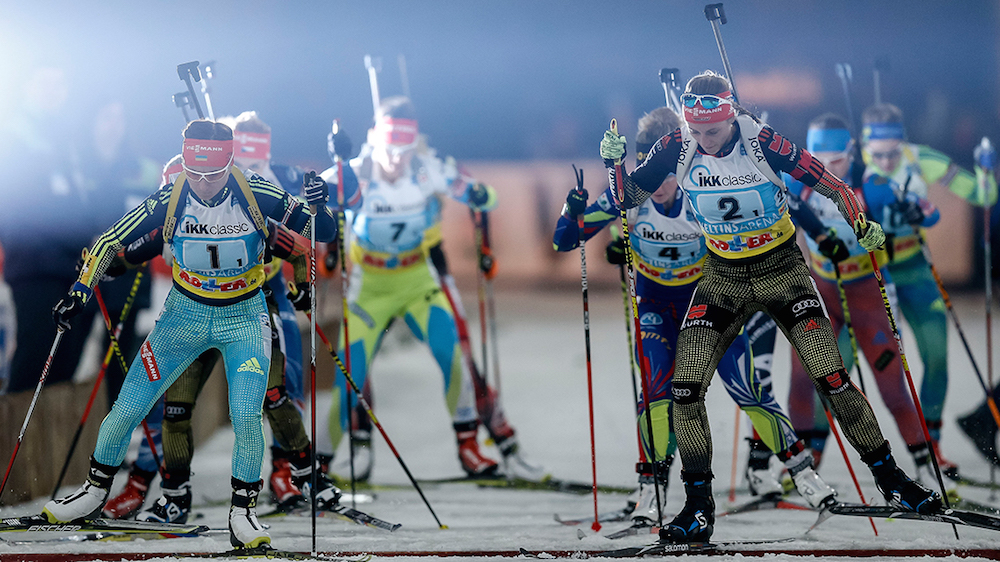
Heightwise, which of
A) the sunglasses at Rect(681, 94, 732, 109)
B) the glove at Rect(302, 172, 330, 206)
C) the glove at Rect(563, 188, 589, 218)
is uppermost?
the sunglasses at Rect(681, 94, 732, 109)

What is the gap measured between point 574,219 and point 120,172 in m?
2.90

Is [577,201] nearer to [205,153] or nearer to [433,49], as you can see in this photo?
[205,153]

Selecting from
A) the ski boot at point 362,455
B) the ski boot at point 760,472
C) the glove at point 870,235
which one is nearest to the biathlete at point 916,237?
the ski boot at point 760,472

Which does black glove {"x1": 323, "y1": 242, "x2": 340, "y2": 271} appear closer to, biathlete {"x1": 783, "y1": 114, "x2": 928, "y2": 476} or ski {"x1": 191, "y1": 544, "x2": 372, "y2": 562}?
ski {"x1": 191, "y1": 544, "x2": 372, "y2": 562}

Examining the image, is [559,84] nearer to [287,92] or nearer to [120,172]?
[287,92]

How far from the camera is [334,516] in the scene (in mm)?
3932

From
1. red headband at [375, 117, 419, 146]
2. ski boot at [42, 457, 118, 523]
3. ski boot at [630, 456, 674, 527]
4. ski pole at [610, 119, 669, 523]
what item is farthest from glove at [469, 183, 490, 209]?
ski boot at [42, 457, 118, 523]

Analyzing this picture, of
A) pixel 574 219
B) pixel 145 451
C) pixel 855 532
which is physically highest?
pixel 574 219

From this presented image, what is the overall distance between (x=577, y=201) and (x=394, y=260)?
→ 1461 mm

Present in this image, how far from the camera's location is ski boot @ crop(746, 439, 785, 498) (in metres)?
4.25

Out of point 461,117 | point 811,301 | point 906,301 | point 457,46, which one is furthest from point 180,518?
point 461,117

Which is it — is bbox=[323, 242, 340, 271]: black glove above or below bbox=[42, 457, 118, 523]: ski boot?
above

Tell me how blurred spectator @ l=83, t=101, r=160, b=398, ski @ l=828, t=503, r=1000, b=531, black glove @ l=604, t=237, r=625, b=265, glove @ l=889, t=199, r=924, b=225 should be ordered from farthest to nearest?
blurred spectator @ l=83, t=101, r=160, b=398 < glove @ l=889, t=199, r=924, b=225 < black glove @ l=604, t=237, r=625, b=265 < ski @ l=828, t=503, r=1000, b=531

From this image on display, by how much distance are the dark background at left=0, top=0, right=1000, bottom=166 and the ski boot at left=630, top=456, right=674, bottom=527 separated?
2.02 meters
